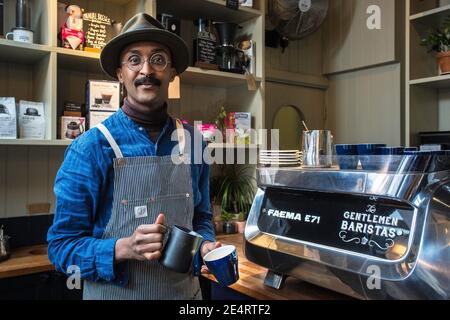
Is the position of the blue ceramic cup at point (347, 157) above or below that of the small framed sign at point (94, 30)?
below

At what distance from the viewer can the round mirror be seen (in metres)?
2.86

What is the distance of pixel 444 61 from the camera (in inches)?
90.3

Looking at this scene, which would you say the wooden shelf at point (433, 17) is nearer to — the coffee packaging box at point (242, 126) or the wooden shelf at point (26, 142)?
the coffee packaging box at point (242, 126)

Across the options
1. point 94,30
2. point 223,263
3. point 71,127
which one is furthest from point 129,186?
point 94,30

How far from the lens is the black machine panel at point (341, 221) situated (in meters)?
0.92

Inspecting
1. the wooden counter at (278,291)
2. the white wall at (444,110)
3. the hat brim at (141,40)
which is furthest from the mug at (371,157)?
the white wall at (444,110)

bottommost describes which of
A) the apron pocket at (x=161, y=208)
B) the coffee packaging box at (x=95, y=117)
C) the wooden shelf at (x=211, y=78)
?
the apron pocket at (x=161, y=208)

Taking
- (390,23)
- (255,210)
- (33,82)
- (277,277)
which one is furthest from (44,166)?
(390,23)


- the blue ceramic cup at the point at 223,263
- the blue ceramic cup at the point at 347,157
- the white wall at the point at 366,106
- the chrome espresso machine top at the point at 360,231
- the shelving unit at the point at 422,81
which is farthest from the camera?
the white wall at the point at 366,106

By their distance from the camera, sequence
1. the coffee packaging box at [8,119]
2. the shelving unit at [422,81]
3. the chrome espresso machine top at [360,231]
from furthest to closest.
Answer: the shelving unit at [422,81]
the coffee packaging box at [8,119]
the chrome espresso machine top at [360,231]

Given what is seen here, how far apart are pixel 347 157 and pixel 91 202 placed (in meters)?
0.70

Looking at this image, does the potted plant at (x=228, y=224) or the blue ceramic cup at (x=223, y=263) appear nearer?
the blue ceramic cup at (x=223, y=263)

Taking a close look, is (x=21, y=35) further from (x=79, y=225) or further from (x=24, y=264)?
(x=79, y=225)
